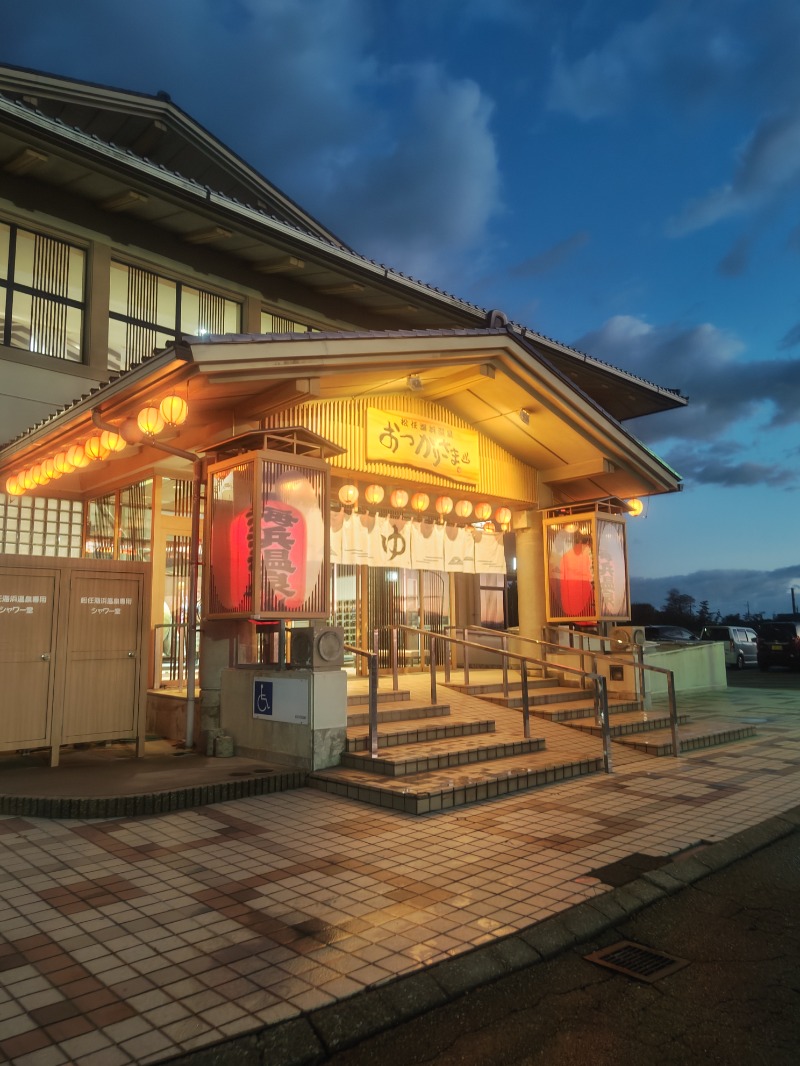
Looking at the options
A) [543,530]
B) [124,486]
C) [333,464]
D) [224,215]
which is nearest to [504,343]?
[333,464]

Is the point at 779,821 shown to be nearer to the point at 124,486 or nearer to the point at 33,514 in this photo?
the point at 124,486

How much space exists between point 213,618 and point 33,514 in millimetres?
5152

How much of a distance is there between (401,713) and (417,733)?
3.05 ft

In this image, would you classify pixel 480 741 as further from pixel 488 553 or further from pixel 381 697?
pixel 488 553

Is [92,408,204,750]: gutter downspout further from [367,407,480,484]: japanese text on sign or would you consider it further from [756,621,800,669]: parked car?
[756,621,800,669]: parked car

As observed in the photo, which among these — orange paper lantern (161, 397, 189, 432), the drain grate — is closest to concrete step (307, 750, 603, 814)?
the drain grate

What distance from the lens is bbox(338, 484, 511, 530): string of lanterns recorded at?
38.6 ft

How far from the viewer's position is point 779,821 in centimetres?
668

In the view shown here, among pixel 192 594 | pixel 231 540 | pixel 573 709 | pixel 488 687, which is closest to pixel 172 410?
pixel 231 540

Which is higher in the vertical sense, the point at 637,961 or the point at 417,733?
the point at 417,733

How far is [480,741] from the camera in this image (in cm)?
917

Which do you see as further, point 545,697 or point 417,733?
point 545,697

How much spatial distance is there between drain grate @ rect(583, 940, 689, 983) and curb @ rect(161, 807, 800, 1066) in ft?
0.61

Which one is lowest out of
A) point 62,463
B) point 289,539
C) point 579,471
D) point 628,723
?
point 628,723
